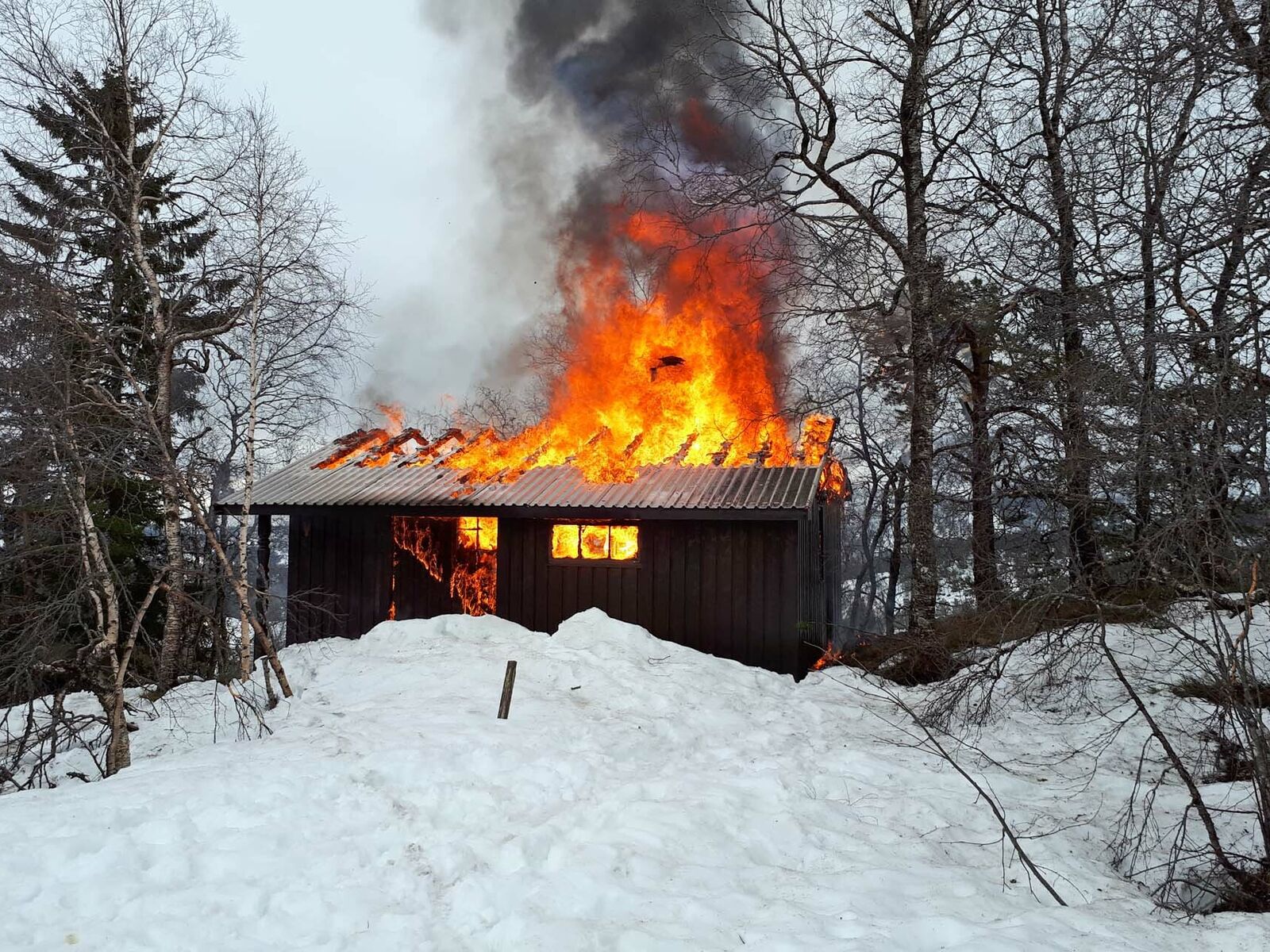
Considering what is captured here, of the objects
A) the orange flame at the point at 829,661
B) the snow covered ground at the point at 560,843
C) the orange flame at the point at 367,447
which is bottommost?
the orange flame at the point at 829,661

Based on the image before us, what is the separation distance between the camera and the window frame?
12.9 meters

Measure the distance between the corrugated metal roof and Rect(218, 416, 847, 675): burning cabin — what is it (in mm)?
38

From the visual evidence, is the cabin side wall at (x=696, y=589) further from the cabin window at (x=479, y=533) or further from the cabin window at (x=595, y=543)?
the cabin window at (x=479, y=533)

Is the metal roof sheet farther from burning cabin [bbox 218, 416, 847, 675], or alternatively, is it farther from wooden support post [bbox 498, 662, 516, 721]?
wooden support post [bbox 498, 662, 516, 721]

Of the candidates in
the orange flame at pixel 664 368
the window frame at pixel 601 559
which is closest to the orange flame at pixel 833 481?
the orange flame at pixel 664 368

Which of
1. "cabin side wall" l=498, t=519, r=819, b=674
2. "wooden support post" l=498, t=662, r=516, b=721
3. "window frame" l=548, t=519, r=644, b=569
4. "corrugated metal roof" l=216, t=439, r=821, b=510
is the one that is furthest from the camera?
"window frame" l=548, t=519, r=644, b=569

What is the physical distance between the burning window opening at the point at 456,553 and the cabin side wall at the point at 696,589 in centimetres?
131

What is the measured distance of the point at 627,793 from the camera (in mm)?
6273

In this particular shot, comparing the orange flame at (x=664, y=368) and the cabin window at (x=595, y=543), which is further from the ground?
the orange flame at (x=664, y=368)

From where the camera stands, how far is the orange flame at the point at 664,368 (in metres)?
14.4

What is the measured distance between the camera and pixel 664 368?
1550cm

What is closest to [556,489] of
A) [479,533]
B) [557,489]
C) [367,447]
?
[557,489]

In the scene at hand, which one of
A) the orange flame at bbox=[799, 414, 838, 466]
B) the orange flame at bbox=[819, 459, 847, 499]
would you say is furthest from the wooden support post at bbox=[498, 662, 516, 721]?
the orange flame at bbox=[819, 459, 847, 499]

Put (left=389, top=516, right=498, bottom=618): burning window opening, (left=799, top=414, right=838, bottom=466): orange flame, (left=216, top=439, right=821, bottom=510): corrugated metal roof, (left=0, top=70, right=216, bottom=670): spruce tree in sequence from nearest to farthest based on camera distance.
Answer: (left=0, top=70, right=216, bottom=670): spruce tree → (left=216, top=439, right=821, bottom=510): corrugated metal roof → (left=799, top=414, right=838, bottom=466): orange flame → (left=389, top=516, right=498, bottom=618): burning window opening
